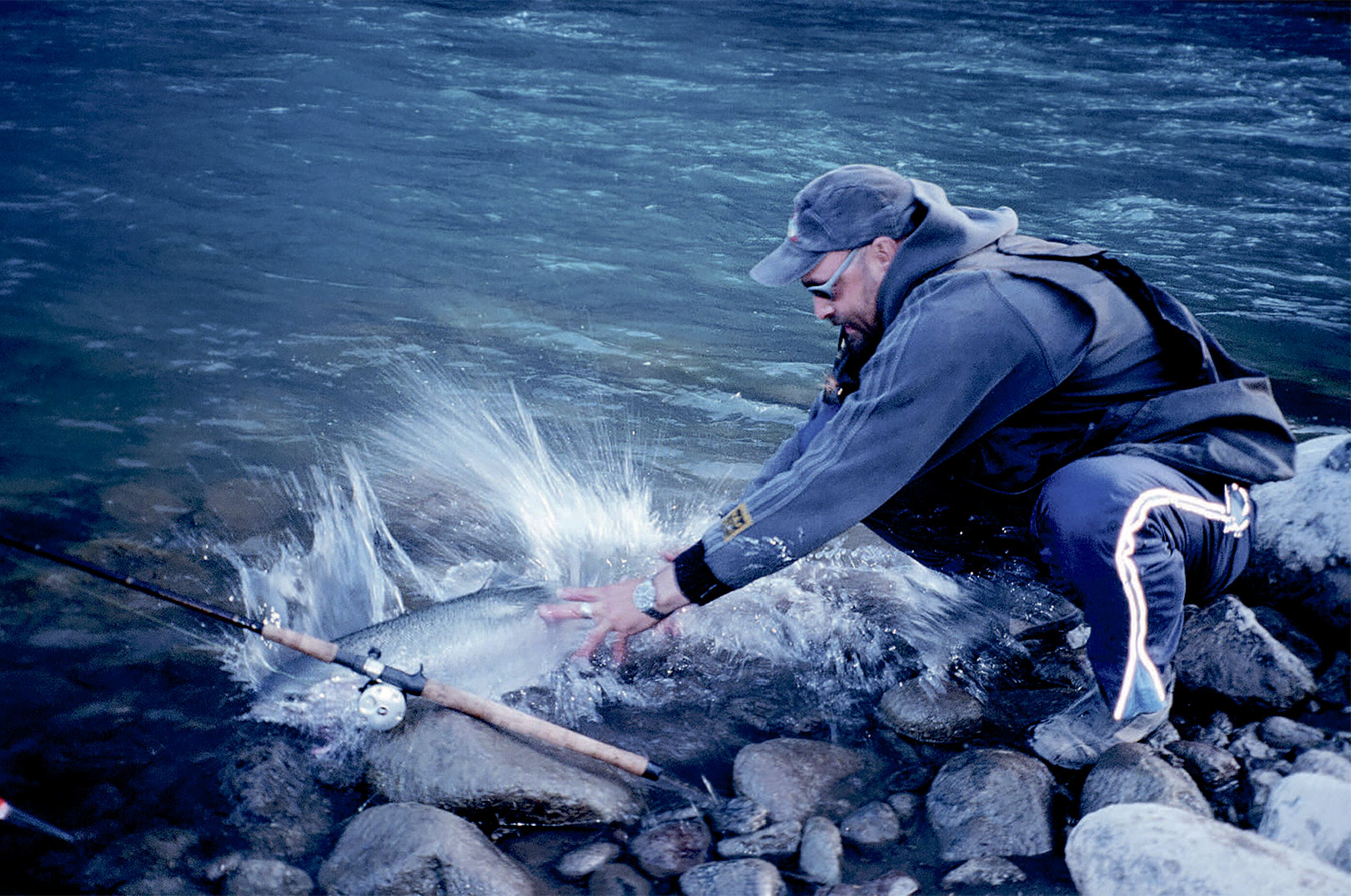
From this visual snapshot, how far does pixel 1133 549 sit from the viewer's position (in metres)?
2.90

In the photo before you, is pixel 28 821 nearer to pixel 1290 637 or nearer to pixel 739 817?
pixel 739 817

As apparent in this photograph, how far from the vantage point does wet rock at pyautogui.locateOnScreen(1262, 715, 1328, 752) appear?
129 inches

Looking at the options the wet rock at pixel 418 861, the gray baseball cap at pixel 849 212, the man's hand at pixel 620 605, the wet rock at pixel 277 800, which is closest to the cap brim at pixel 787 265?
the gray baseball cap at pixel 849 212

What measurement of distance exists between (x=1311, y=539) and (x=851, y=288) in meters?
1.92

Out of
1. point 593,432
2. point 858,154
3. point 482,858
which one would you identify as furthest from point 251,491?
point 858,154

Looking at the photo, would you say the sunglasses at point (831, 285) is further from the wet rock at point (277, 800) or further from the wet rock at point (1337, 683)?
the wet rock at point (277, 800)

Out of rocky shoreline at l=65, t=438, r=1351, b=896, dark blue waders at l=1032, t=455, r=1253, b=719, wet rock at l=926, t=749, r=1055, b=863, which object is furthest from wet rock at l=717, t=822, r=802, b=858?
dark blue waders at l=1032, t=455, r=1253, b=719

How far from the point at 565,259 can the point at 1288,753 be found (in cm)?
657

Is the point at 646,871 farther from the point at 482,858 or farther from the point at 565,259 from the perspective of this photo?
the point at 565,259

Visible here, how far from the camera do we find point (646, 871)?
2957mm

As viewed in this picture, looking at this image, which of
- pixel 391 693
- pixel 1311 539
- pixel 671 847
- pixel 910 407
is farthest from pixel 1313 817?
pixel 391 693

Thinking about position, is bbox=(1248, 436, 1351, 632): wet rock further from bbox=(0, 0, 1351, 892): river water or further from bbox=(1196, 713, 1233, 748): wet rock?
bbox=(0, 0, 1351, 892): river water

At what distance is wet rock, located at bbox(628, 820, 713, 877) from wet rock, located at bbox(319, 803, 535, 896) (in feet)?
1.02

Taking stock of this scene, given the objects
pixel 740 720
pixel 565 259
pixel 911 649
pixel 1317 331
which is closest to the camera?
pixel 740 720
